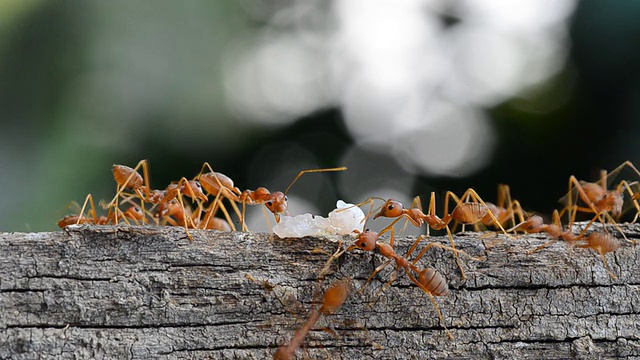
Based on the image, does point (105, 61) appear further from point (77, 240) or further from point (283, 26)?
point (77, 240)

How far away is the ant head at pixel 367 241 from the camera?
106 centimetres

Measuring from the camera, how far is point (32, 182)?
2303mm

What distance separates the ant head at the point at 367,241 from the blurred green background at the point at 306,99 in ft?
4.78

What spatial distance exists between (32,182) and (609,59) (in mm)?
2334

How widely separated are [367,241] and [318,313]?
148 mm

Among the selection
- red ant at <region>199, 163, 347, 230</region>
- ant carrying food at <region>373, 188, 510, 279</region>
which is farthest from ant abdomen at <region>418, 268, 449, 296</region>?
red ant at <region>199, 163, 347, 230</region>

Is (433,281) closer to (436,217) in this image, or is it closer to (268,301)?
(268,301)

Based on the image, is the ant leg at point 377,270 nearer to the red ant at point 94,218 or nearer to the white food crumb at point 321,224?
the white food crumb at point 321,224

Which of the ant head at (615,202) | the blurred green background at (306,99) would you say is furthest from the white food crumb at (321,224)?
the blurred green background at (306,99)

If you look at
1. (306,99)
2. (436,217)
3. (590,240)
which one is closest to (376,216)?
(436,217)

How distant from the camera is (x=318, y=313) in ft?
3.34

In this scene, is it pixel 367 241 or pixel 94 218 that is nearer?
pixel 367 241

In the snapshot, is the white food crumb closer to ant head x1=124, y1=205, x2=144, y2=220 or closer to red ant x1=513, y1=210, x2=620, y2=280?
red ant x1=513, y1=210, x2=620, y2=280

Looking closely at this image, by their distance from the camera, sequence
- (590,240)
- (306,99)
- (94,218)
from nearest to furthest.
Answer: (590,240)
(94,218)
(306,99)
